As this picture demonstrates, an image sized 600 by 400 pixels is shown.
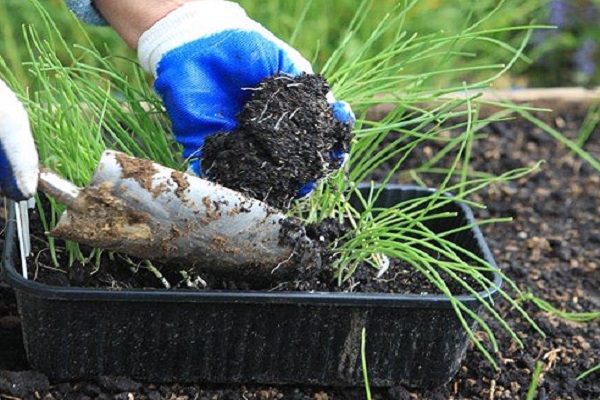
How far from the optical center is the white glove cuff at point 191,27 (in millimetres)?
1527

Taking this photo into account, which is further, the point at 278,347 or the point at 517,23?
the point at 517,23

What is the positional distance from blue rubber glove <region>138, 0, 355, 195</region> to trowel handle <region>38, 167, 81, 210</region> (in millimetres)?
233

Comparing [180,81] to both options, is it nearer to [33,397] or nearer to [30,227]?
[30,227]

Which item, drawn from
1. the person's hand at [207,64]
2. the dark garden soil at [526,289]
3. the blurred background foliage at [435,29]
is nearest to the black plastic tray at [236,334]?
the dark garden soil at [526,289]

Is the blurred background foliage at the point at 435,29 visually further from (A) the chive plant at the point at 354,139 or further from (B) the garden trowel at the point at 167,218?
(B) the garden trowel at the point at 167,218

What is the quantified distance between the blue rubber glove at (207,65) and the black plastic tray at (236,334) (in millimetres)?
205

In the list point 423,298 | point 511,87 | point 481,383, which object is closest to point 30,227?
point 423,298

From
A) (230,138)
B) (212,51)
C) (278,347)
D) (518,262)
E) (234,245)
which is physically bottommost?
(518,262)

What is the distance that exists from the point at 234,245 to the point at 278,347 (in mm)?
177

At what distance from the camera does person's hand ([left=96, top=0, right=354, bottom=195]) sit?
151 centimetres

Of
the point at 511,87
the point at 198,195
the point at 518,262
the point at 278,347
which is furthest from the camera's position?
the point at 511,87

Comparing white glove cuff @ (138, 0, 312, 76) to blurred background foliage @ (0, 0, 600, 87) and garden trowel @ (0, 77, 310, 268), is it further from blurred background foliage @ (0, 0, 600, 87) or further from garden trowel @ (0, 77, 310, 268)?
blurred background foliage @ (0, 0, 600, 87)

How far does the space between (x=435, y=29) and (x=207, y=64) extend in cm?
134

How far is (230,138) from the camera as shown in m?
1.46
